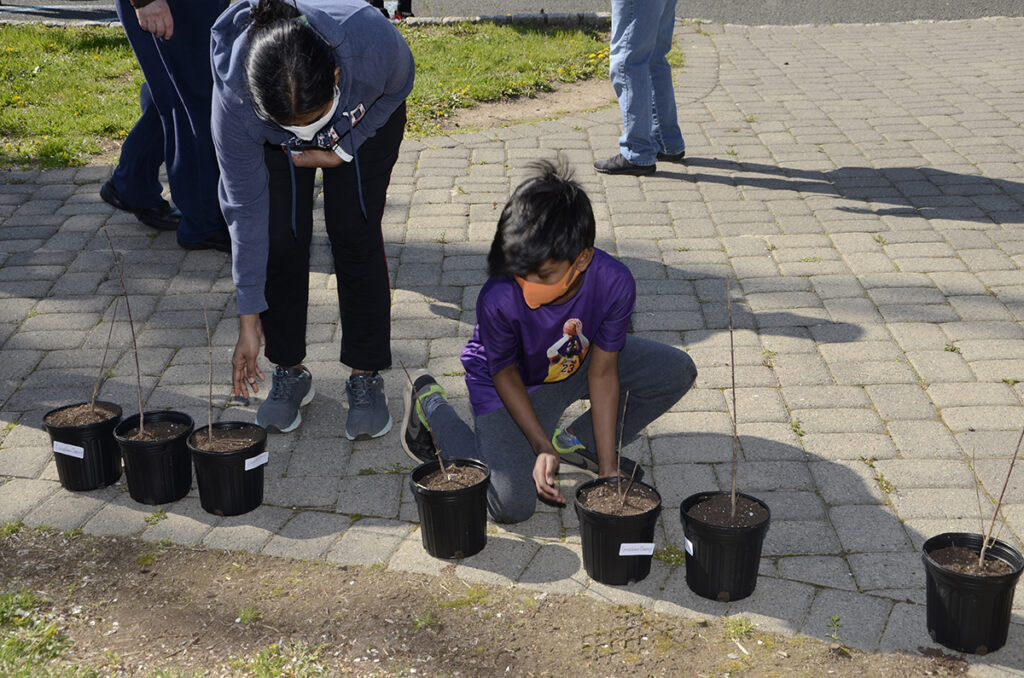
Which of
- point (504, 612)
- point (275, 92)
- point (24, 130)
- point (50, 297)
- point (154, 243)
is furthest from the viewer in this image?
point (24, 130)

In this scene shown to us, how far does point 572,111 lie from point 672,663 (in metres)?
6.25

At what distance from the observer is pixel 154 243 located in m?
6.39

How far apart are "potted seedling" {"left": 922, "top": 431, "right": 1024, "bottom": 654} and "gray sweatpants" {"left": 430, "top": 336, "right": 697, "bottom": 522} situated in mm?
1198

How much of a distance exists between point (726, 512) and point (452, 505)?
2.91 ft

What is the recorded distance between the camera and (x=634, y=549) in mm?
3438

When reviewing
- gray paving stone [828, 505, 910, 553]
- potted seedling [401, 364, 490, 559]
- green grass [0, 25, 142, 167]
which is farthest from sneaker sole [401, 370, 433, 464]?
green grass [0, 25, 142, 167]

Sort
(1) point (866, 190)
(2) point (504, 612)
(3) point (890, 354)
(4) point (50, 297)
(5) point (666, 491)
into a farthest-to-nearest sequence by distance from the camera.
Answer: (1) point (866, 190), (4) point (50, 297), (3) point (890, 354), (5) point (666, 491), (2) point (504, 612)

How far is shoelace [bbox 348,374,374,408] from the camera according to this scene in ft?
14.6

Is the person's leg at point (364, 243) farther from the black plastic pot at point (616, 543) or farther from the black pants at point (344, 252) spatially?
the black plastic pot at point (616, 543)

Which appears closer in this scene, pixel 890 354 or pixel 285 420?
pixel 285 420

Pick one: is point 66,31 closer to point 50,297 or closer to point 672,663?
point 50,297

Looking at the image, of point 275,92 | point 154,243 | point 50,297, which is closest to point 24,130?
point 154,243

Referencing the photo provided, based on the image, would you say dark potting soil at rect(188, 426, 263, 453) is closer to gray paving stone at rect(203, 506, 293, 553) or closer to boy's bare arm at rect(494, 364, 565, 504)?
gray paving stone at rect(203, 506, 293, 553)

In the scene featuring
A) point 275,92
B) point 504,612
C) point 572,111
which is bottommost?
point 504,612
